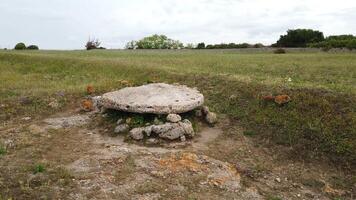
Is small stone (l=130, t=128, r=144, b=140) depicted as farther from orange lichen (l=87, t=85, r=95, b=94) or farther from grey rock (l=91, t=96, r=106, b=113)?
orange lichen (l=87, t=85, r=95, b=94)

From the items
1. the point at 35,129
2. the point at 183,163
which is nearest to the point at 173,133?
the point at 183,163

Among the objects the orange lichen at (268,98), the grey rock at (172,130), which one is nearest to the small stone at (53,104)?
the grey rock at (172,130)

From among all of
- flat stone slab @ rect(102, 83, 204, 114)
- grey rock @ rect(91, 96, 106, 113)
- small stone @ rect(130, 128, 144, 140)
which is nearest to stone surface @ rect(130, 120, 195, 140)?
small stone @ rect(130, 128, 144, 140)

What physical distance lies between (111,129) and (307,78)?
796 centimetres

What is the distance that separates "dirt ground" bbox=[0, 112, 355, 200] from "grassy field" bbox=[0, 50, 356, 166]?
2.54 feet

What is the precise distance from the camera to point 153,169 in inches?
395

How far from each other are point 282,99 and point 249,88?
65.2 inches

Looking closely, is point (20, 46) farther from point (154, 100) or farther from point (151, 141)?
point (151, 141)

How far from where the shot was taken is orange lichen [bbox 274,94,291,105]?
530 inches

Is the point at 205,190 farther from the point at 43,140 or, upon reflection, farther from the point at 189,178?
the point at 43,140

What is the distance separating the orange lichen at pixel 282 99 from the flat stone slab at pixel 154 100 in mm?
2152

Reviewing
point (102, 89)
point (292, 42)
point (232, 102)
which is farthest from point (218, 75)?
Answer: point (292, 42)

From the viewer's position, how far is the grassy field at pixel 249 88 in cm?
1203

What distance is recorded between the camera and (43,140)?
1181cm
